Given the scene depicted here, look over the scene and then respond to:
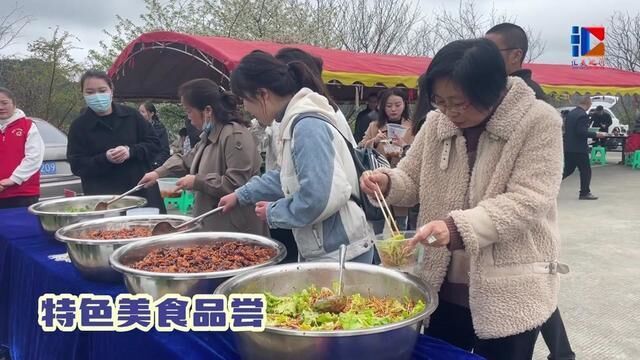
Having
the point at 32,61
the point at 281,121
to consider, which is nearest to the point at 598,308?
the point at 281,121

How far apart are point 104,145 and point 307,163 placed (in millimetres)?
2112

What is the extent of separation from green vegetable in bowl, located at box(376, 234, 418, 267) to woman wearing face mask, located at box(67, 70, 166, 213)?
7.35 ft

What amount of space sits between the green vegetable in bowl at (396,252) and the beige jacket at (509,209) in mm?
118

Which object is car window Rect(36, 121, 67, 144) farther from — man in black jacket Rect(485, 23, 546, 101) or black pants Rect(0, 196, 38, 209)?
man in black jacket Rect(485, 23, 546, 101)

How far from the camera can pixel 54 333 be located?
1795 millimetres

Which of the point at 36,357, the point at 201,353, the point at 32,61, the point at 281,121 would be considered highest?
the point at 32,61

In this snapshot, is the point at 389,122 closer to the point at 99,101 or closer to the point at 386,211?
the point at 99,101

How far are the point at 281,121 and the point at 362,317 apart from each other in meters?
0.85

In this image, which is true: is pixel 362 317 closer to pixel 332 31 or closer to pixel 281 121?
pixel 281 121

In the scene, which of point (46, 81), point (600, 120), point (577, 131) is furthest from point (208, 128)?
point (600, 120)

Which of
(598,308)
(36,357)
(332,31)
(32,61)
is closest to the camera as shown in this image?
(36,357)

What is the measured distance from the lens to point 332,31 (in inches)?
599

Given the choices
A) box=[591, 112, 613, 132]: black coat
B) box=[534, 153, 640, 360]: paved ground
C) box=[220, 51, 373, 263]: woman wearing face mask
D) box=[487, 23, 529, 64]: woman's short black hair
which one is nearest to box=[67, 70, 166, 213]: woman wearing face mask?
box=[220, 51, 373, 263]: woman wearing face mask

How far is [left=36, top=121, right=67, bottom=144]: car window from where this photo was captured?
4823mm
